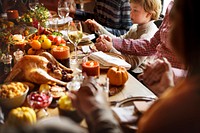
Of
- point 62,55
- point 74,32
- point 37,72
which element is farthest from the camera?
point 74,32

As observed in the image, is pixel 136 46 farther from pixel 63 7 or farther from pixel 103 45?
pixel 63 7

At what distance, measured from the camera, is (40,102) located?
3.61ft

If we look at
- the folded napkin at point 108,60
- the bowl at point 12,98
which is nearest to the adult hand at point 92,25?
the folded napkin at point 108,60

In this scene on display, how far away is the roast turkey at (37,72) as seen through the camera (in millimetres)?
1283

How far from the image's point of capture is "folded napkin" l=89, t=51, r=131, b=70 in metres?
1.51

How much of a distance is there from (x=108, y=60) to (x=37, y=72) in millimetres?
404

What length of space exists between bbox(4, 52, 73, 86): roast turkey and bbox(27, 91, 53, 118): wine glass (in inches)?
6.2

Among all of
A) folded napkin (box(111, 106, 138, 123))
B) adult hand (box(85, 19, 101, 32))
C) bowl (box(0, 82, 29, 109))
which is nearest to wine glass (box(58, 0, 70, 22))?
adult hand (box(85, 19, 101, 32))

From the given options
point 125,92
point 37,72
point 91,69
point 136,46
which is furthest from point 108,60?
point 136,46

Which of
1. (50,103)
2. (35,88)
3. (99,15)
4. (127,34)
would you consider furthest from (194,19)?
(99,15)

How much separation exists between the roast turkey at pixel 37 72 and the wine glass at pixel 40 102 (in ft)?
0.52

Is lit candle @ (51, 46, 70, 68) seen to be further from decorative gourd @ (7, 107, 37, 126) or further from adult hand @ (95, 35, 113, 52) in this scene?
decorative gourd @ (7, 107, 37, 126)

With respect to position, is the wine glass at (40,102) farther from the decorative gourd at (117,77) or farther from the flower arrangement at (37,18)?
the flower arrangement at (37,18)

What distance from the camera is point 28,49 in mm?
1711
